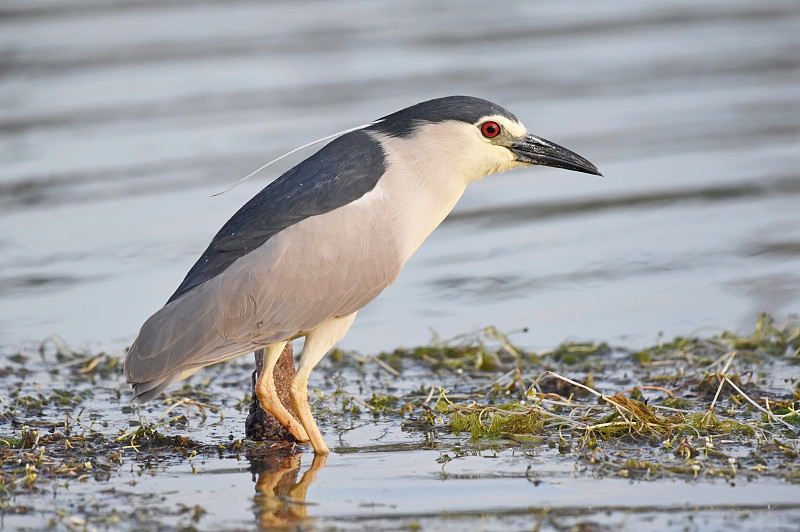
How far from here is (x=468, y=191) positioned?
37.3ft

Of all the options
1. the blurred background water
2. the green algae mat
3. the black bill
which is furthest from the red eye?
the blurred background water

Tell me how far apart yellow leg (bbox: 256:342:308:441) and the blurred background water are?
85.7 inches

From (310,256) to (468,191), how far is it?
5.84 meters

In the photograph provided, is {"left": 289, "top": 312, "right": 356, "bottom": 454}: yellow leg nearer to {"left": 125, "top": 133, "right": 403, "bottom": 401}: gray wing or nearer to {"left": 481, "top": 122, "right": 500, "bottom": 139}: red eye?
{"left": 125, "top": 133, "right": 403, "bottom": 401}: gray wing

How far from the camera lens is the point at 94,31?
16.8 m

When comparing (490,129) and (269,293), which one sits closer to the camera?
(269,293)

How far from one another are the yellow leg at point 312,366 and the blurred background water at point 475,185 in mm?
2123

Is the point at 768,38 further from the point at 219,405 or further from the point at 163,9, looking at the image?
the point at 219,405

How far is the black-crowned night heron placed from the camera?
5512 millimetres

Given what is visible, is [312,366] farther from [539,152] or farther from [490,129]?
[539,152]

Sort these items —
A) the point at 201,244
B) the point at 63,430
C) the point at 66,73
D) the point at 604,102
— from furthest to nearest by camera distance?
the point at 66,73 < the point at 604,102 < the point at 201,244 < the point at 63,430

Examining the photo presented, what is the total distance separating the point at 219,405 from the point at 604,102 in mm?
8075

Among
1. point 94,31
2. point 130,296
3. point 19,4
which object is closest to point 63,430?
point 130,296

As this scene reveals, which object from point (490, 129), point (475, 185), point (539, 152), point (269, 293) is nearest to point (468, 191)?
point (475, 185)
